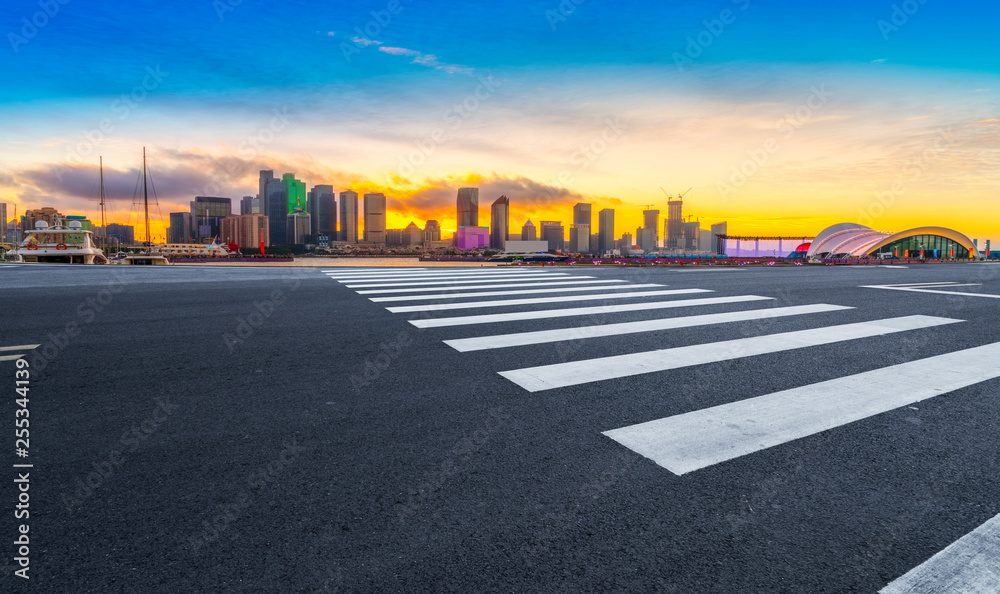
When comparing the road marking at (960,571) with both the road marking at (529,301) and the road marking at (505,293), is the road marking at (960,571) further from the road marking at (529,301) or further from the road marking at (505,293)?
the road marking at (505,293)

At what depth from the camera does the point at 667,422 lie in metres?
3.48

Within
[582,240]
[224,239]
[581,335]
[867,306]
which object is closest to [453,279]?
[581,335]

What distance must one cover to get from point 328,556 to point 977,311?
11.3 meters

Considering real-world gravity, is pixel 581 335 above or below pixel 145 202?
below

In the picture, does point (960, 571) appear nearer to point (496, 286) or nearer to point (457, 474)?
point (457, 474)

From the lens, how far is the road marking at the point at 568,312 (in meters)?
7.30

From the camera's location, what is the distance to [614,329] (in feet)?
22.3

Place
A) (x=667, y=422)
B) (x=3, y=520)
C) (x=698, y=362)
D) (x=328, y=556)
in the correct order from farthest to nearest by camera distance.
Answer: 1. (x=698, y=362)
2. (x=667, y=422)
3. (x=3, y=520)
4. (x=328, y=556)

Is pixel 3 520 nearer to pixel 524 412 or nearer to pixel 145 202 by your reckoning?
pixel 524 412

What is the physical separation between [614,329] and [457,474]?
447cm

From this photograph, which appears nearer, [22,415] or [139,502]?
[139,502]

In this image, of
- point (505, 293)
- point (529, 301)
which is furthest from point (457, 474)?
point (505, 293)

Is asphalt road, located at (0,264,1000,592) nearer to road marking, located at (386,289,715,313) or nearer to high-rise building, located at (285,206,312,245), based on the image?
road marking, located at (386,289,715,313)

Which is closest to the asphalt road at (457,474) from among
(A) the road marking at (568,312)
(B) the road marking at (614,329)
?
(B) the road marking at (614,329)
